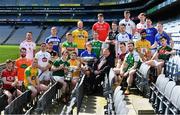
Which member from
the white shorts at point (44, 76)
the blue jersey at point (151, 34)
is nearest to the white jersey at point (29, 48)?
the white shorts at point (44, 76)

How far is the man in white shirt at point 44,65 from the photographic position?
920cm

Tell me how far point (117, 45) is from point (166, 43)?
5.36 feet

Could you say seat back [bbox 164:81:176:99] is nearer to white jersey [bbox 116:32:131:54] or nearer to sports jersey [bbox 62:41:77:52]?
sports jersey [bbox 62:41:77:52]

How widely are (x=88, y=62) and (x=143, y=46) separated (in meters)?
1.40

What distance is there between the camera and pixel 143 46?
970cm

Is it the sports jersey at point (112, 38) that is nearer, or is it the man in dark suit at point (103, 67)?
the man in dark suit at point (103, 67)

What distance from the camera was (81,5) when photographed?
5900cm

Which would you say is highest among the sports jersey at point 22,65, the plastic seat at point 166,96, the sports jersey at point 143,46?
the sports jersey at point 143,46

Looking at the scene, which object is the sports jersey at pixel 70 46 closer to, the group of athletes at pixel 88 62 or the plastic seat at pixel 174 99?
the group of athletes at pixel 88 62

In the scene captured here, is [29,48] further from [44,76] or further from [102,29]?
[102,29]

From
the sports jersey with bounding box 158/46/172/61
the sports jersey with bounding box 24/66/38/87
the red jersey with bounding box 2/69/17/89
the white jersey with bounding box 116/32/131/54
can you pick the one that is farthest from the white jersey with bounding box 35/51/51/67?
the sports jersey with bounding box 158/46/172/61

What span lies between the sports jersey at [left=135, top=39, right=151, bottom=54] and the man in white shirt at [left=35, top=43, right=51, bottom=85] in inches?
85.4

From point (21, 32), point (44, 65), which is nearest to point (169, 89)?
point (44, 65)

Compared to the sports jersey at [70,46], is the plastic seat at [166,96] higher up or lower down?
lower down
